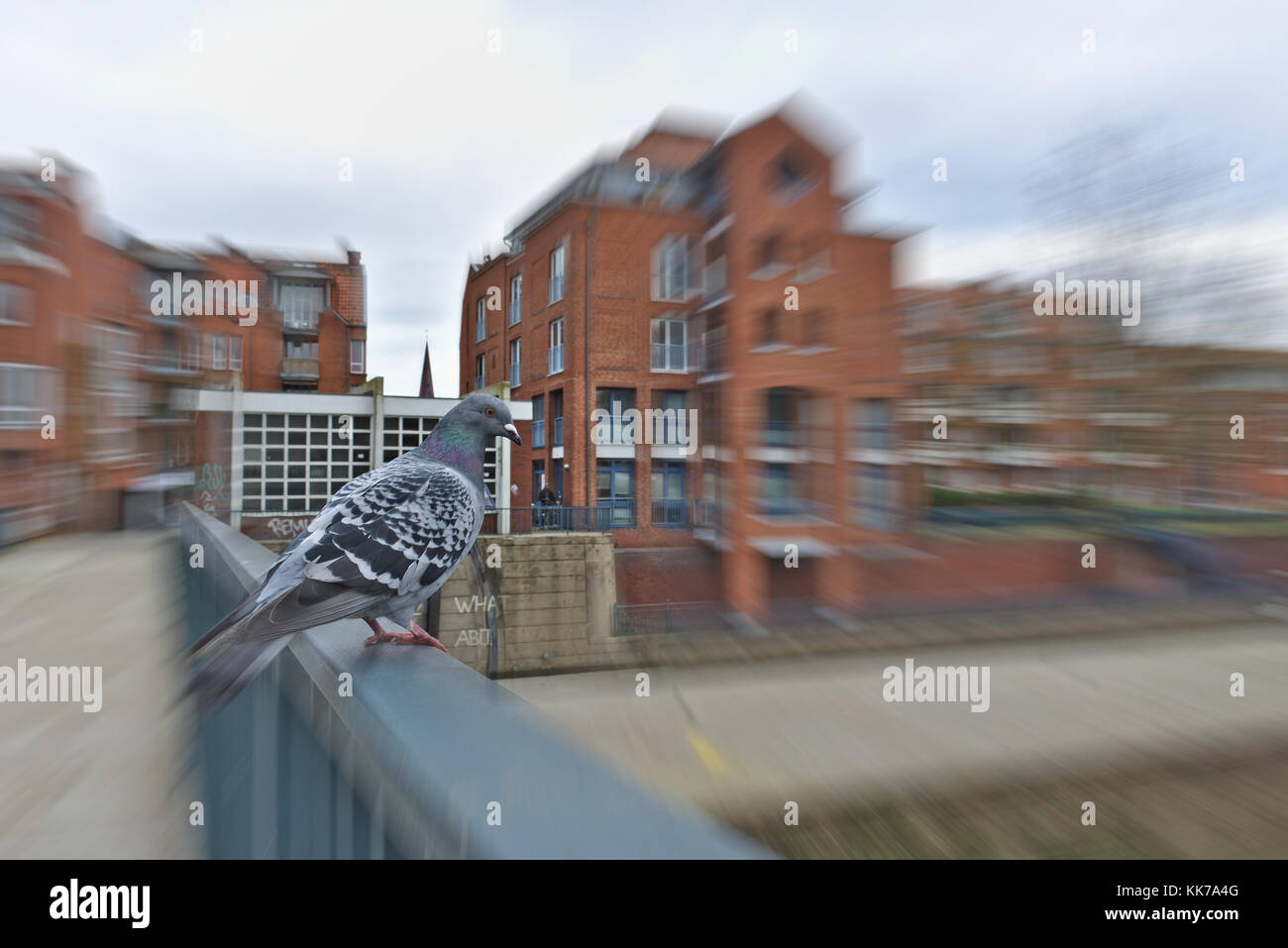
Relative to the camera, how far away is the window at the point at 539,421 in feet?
30.0

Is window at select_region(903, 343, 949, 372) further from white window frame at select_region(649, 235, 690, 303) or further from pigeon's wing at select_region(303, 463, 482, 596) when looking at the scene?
pigeon's wing at select_region(303, 463, 482, 596)

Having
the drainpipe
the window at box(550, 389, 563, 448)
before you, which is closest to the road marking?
the drainpipe

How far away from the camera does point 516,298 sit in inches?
404

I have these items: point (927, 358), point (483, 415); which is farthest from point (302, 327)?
point (483, 415)

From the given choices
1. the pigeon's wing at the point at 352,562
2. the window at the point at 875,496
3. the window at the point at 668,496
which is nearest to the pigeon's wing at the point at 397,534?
the pigeon's wing at the point at 352,562

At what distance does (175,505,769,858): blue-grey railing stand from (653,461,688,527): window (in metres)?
7.13

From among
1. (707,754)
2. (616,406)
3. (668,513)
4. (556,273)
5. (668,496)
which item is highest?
(556,273)

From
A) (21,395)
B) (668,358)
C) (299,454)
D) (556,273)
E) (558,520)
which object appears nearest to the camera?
(21,395)

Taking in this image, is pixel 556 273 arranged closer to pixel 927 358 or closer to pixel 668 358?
pixel 668 358

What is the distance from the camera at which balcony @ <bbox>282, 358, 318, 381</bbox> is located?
29.8ft

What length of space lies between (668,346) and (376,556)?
27.6 feet

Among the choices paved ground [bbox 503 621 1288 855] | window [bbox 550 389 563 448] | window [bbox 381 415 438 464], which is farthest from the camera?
window [bbox 550 389 563 448]

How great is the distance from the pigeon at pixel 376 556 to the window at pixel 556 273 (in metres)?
8.11

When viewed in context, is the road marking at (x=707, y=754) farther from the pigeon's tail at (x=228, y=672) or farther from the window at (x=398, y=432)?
the window at (x=398, y=432)
